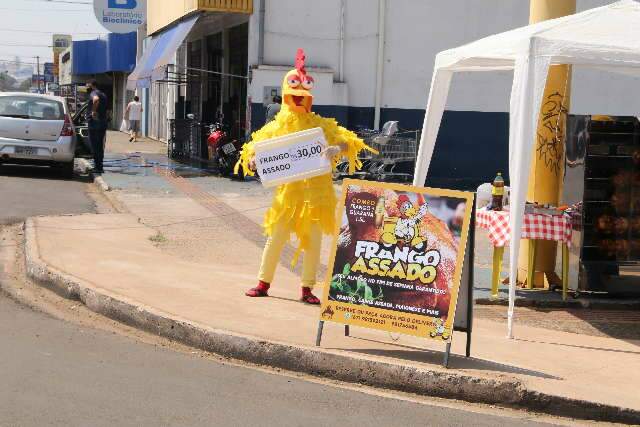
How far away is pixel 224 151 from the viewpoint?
19.6m

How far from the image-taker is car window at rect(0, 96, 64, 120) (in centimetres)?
1881

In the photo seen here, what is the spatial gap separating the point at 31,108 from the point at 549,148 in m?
12.1

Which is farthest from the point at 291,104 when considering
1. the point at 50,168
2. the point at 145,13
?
the point at 145,13

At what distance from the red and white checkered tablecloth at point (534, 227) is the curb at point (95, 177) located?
31.6ft

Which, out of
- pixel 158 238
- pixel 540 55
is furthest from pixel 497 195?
pixel 158 238

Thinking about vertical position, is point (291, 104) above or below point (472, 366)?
above

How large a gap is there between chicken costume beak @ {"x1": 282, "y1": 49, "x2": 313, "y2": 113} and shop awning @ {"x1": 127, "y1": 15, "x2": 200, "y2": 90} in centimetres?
1276

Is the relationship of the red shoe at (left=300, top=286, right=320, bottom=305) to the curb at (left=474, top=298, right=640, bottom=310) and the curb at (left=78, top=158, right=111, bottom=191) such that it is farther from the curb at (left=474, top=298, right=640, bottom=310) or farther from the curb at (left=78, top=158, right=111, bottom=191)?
the curb at (left=78, top=158, right=111, bottom=191)

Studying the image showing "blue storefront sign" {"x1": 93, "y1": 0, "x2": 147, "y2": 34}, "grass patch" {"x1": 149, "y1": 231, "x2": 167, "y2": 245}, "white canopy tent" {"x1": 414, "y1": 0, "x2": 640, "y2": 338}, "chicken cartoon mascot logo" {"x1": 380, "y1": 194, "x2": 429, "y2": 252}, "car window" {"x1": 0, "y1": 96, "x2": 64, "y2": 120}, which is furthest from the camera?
"blue storefront sign" {"x1": 93, "y1": 0, "x2": 147, "y2": 34}

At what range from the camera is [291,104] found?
324 inches

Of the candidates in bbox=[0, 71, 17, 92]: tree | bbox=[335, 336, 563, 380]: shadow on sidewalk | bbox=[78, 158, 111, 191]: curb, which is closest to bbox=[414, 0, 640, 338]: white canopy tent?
bbox=[335, 336, 563, 380]: shadow on sidewalk

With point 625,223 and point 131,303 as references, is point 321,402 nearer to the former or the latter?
point 131,303

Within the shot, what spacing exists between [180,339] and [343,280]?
4.82 feet

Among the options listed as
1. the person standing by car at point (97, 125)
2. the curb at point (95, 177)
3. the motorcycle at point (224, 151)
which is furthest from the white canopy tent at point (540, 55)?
the person standing by car at point (97, 125)
